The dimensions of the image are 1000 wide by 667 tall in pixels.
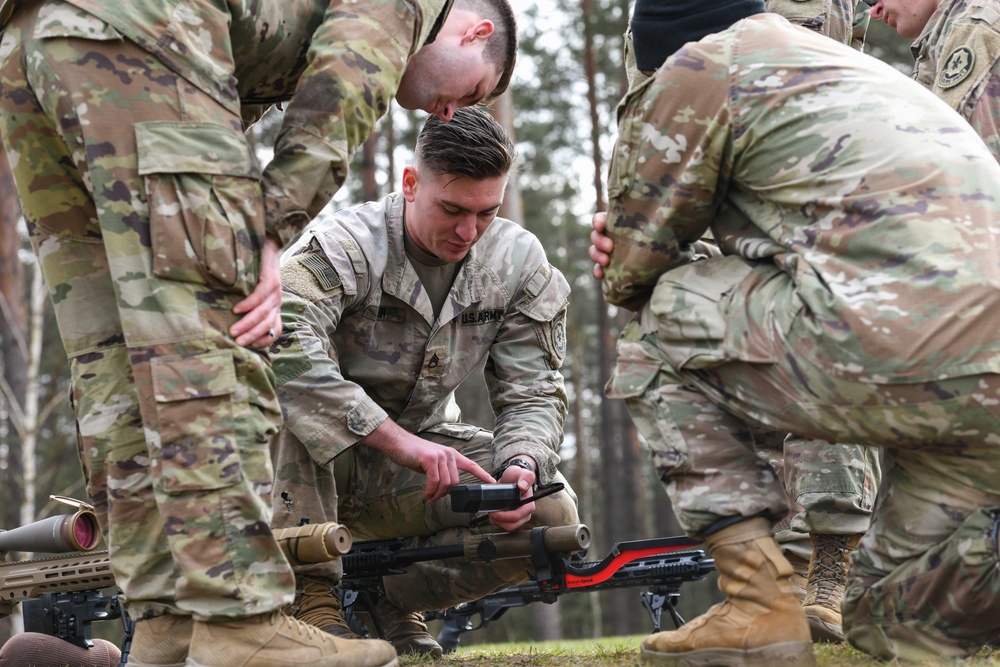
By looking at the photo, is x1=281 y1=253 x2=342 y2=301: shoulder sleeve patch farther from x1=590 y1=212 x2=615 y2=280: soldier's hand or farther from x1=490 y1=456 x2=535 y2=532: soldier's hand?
x1=590 y1=212 x2=615 y2=280: soldier's hand

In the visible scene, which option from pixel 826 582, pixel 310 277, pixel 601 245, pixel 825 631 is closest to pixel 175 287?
pixel 601 245

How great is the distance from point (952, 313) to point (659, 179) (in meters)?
0.89

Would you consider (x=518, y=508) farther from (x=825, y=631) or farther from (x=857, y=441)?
(x=857, y=441)

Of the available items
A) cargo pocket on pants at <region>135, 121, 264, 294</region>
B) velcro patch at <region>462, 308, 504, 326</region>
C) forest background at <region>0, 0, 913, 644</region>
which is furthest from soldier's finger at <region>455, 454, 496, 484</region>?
forest background at <region>0, 0, 913, 644</region>

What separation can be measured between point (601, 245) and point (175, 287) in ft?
4.22

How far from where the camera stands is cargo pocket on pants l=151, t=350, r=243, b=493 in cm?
260

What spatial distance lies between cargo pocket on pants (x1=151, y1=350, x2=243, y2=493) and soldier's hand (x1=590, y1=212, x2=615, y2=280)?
122 centimetres

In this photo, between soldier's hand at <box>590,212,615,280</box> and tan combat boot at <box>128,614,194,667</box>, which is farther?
soldier's hand at <box>590,212,615,280</box>

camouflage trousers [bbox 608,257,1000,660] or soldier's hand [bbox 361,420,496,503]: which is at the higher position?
camouflage trousers [bbox 608,257,1000,660]

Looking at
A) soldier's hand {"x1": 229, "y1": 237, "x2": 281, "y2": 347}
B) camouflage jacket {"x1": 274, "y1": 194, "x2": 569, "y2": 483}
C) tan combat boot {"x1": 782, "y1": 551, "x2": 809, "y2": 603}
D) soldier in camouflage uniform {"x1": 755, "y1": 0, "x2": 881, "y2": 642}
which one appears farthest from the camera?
camouflage jacket {"x1": 274, "y1": 194, "x2": 569, "y2": 483}

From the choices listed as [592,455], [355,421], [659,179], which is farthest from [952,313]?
[592,455]

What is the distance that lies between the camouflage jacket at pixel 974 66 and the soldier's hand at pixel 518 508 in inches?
98.7

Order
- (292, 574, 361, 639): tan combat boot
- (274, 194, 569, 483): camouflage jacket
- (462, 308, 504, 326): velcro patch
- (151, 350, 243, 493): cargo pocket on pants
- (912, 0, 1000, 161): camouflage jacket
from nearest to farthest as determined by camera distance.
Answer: (151, 350, 243, 493): cargo pocket on pants
(292, 574, 361, 639): tan combat boot
(274, 194, 569, 483): camouflage jacket
(912, 0, 1000, 161): camouflage jacket
(462, 308, 504, 326): velcro patch

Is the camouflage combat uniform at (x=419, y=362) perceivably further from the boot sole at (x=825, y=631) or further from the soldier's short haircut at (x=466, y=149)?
the boot sole at (x=825, y=631)
